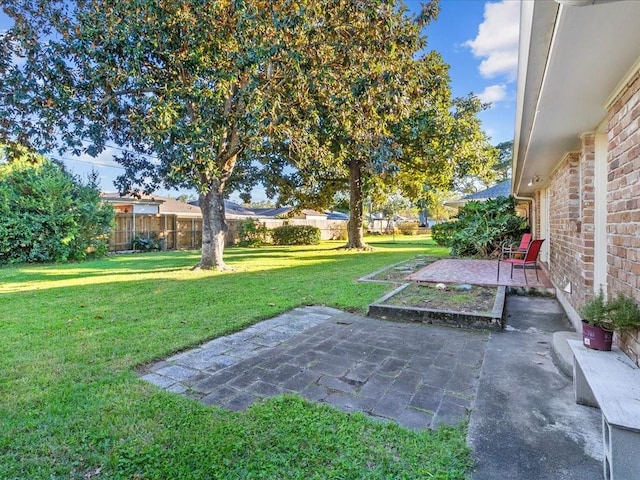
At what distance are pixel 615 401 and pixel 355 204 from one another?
1560 cm

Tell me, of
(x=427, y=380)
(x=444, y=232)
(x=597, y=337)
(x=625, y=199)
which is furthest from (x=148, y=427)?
(x=444, y=232)

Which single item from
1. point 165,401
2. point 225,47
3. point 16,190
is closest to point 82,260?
point 16,190

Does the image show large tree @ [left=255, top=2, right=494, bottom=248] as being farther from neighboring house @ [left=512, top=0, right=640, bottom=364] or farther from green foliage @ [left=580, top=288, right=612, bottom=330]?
green foliage @ [left=580, top=288, right=612, bottom=330]

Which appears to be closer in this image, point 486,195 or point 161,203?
point 486,195

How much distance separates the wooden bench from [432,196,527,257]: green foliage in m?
10.4

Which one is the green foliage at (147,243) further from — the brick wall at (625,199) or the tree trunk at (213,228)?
the brick wall at (625,199)

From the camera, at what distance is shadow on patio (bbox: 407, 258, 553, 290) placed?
23.6ft

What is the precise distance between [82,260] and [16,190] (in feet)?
9.84

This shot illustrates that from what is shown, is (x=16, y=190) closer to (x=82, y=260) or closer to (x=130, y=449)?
(x=82, y=260)

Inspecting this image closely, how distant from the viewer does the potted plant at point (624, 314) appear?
2361 millimetres

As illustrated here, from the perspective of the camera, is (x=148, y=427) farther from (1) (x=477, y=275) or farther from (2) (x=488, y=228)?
(2) (x=488, y=228)

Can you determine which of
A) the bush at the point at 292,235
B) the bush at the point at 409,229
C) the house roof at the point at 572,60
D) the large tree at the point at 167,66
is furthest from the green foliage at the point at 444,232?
the bush at the point at 409,229

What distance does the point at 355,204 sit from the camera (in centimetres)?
1723

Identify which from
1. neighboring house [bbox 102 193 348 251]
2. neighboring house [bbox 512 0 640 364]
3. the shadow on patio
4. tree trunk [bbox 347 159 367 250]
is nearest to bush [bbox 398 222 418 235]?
neighboring house [bbox 102 193 348 251]
